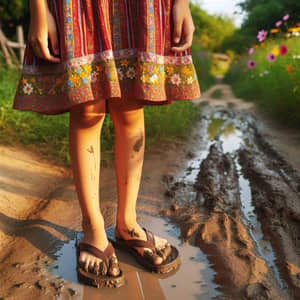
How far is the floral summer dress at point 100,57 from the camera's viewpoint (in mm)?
1343

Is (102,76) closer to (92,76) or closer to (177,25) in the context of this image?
(92,76)

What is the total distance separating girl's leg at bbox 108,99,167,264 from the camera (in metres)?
1.54

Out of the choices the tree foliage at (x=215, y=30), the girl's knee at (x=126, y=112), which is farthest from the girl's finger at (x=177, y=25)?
the tree foliage at (x=215, y=30)

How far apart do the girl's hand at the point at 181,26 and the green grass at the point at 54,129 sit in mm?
1716

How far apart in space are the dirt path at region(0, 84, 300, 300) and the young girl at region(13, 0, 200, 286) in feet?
0.44

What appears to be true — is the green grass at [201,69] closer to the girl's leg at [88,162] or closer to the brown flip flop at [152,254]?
the brown flip flop at [152,254]

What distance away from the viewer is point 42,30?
1.31 meters

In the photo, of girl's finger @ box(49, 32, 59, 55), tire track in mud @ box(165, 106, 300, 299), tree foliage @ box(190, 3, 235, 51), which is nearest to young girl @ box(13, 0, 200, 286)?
girl's finger @ box(49, 32, 59, 55)

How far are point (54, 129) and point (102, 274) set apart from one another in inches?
87.8

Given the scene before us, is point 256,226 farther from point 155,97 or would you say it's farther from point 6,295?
point 6,295

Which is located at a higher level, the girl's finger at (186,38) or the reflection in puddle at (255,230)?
the girl's finger at (186,38)

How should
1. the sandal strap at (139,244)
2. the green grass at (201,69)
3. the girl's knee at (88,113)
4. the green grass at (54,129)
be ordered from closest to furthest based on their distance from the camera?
the girl's knee at (88,113)
the sandal strap at (139,244)
the green grass at (54,129)
the green grass at (201,69)

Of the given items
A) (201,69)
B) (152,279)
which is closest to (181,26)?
(152,279)

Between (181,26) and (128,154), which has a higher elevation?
(181,26)
